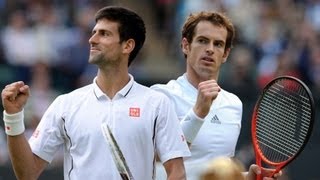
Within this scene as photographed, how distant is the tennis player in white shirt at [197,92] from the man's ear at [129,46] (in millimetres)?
476

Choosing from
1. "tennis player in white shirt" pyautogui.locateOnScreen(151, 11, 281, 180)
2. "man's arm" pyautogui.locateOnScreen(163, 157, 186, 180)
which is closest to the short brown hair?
"tennis player in white shirt" pyautogui.locateOnScreen(151, 11, 281, 180)

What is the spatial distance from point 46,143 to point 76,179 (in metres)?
0.28

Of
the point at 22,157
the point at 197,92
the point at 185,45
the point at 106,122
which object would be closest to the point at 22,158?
the point at 22,157

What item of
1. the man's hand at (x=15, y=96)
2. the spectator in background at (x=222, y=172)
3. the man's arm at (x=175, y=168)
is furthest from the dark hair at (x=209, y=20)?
the spectator in background at (x=222, y=172)

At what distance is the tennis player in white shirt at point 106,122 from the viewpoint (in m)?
6.71

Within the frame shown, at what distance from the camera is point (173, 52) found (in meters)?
15.7

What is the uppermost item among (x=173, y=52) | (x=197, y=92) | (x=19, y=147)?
(x=197, y=92)

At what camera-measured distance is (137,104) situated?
684 centimetres

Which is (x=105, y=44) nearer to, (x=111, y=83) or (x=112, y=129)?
(x=111, y=83)

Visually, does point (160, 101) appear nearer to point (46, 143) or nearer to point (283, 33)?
point (46, 143)

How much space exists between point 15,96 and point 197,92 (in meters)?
1.34

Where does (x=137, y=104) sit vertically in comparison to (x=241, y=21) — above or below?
above

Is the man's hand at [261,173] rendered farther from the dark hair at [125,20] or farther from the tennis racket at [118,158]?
the dark hair at [125,20]

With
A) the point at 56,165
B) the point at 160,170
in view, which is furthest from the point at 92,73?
the point at 160,170
